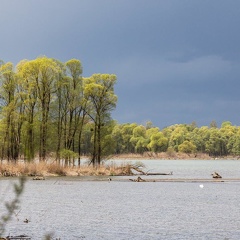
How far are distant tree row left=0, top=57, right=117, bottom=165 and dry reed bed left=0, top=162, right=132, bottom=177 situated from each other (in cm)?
434

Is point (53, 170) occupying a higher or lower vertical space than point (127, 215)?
higher

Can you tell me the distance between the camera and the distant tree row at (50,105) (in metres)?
66.8

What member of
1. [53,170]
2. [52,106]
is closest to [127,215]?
[53,170]

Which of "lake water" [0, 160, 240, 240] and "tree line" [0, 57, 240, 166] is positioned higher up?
"tree line" [0, 57, 240, 166]

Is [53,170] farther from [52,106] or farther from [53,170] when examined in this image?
[52,106]

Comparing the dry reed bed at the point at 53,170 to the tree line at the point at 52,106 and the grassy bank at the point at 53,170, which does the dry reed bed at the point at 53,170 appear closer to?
the grassy bank at the point at 53,170

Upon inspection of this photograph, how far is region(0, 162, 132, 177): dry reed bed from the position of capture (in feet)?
185

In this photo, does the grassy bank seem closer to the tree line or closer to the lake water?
the tree line

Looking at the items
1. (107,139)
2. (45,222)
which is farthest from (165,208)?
(107,139)

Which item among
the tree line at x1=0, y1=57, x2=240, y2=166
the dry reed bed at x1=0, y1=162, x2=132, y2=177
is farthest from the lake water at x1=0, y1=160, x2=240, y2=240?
the tree line at x1=0, y1=57, x2=240, y2=166

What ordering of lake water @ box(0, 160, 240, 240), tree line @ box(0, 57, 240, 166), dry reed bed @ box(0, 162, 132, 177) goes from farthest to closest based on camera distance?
tree line @ box(0, 57, 240, 166)
dry reed bed @ box(0, 162, 132, 177)
lake water @ box(0, 160, 240, 240)

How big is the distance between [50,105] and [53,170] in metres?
13.3

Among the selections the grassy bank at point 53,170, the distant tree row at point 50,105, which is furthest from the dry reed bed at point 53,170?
the distant tree row at point 50,105

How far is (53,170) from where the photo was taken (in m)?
59.7
